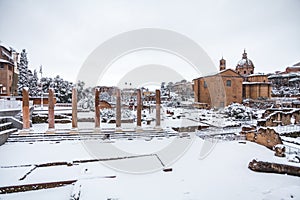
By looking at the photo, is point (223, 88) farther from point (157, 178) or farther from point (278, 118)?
point (157, 178)

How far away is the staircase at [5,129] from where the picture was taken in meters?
9.60

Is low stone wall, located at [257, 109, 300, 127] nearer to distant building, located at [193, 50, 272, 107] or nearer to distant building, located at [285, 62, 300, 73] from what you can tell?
distant building, located at [193, 50, 272, 107]

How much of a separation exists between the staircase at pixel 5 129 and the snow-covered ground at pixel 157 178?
2.32 feet

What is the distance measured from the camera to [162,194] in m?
5.64

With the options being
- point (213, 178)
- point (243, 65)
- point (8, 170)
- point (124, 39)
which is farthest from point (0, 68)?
point (243, 65)

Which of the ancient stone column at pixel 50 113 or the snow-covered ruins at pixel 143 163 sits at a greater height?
the ancient stone column at pixel 50 113

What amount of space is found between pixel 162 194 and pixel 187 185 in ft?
3.17

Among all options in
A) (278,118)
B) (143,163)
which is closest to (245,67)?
(278,118)

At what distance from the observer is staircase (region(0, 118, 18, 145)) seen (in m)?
9.60

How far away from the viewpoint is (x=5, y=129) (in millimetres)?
10500

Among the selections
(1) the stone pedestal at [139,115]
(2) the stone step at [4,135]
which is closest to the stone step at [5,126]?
(2) the stone step at [4,135]

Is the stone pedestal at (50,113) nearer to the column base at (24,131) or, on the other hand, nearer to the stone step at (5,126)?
the column base at (24,131)

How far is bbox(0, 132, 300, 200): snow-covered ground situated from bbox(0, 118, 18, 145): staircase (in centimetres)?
71

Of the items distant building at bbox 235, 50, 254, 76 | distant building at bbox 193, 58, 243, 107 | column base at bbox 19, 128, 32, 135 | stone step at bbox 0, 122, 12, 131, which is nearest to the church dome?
distant building at bbox 235, 50, 254, 76
